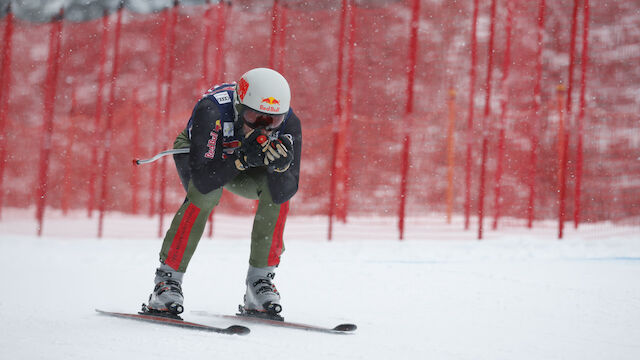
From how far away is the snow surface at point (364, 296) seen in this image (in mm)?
2627

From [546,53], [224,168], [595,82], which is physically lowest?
[224,168]

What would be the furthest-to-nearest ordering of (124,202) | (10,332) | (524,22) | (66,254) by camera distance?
(124,202) → (524,22) → (66,254) → (10,332)

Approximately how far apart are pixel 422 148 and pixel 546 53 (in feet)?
7.25

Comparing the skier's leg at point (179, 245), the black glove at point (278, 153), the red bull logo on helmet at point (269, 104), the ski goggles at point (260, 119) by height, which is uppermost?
the red bull logo on helmet at point (269, 104)

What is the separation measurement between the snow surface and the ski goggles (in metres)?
1.03

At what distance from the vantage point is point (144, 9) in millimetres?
8734

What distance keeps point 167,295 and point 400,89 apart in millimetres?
6102

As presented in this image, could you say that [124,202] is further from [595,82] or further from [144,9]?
[595,82]

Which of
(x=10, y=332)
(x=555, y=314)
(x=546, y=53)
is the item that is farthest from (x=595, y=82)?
(x=10, y=332)

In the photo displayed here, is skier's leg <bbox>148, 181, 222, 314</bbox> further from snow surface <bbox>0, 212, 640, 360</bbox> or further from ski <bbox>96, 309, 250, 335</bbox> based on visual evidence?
snow surface <bbox>0, 212, 640, 360</bbox>

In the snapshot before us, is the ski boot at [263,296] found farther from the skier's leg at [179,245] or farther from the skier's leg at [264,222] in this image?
the skier's leg at [179,245]

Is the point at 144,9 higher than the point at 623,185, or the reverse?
the point at 144,9

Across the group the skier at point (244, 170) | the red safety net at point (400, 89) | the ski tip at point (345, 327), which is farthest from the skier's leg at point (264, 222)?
the red safety net at point (400, 89)

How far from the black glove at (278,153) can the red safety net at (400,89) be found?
4.42m
